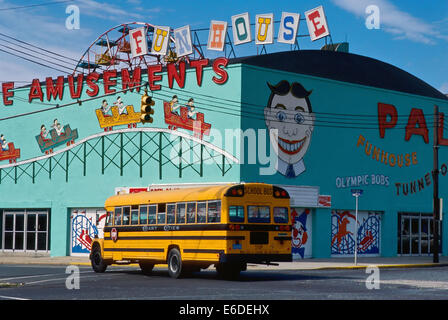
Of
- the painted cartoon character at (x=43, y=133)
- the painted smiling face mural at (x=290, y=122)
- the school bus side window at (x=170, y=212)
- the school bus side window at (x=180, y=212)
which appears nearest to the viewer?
the school bus side window at (x=180, y=212)

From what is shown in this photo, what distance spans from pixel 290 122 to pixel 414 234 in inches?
493

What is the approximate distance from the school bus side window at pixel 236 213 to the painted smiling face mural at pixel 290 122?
45.9 ft

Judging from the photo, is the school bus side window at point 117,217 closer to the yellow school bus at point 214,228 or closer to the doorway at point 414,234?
the yellow school bus at point 214,228

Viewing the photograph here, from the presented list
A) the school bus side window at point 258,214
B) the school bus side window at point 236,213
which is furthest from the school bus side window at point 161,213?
the school bus side window at point 258,214

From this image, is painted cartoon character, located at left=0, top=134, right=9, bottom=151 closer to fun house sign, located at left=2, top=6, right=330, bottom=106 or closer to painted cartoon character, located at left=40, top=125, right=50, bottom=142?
painted cartoon character, located at left=40, top=125, right=50, bottom=142

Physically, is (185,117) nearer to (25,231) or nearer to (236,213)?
(25,231)

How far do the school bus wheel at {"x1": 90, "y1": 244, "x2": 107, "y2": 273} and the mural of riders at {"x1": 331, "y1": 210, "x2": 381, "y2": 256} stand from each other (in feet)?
50.6

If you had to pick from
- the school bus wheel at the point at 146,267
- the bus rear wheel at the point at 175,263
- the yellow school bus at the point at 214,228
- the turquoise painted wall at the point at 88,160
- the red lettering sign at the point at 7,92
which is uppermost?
the red lettering sign at the point at 7,92

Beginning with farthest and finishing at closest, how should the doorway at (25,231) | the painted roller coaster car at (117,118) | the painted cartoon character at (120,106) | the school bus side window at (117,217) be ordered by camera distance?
the doorway at (25,231)
the painted cartoon character at (120,106)
the painted roller coaster car at (117,118)
the school bus side window at (117,217)

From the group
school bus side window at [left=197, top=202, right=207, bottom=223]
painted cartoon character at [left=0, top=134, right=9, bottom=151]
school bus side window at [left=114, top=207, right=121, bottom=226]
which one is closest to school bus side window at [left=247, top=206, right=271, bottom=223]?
school bus side window at [left=197, top=202, right=207, bottom=223]

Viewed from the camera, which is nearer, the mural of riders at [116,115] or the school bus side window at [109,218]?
the school bus side window at [109,218]

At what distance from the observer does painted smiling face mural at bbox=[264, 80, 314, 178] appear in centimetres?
3810

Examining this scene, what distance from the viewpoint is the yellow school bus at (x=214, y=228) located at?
2377 centimetres

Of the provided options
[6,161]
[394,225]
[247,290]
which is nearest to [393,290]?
[247,290]
